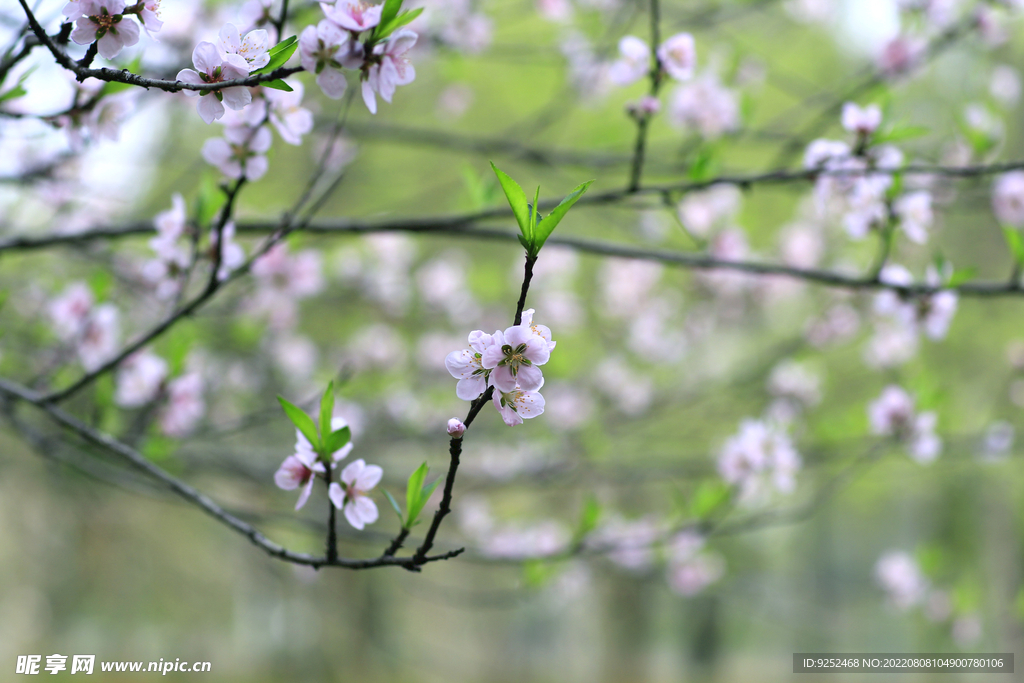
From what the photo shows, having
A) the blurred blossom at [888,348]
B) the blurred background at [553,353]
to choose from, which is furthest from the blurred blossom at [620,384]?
the blurred blossom at [888,348]

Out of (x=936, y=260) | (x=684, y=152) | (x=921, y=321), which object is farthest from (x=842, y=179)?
(x=684, y=152)

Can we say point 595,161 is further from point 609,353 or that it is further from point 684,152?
point 609,353

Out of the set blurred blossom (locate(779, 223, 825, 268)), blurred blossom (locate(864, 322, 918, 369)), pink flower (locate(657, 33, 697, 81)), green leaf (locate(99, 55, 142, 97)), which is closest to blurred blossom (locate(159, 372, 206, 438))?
green leaf (locate(99, 55, 142, 97))

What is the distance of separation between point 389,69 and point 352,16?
0.08 meters

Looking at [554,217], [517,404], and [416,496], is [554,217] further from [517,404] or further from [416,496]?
[416,496]

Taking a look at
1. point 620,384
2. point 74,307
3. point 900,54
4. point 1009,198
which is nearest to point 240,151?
point 74,307

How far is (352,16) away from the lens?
853 mm

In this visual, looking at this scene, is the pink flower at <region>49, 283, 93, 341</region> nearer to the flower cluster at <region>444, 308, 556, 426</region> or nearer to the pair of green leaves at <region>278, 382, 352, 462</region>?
the pair of green leaves at <region>278, 382, 352, 462</region>

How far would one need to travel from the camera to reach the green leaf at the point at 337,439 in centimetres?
94

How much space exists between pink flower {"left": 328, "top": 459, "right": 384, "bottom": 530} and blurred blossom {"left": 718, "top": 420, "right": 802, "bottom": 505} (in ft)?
5.07

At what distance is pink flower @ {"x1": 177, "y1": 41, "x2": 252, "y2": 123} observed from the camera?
861mm

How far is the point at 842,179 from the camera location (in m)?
1.60

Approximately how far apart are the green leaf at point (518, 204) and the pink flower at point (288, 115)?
1.81 feet

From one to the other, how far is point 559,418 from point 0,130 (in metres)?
3.92
